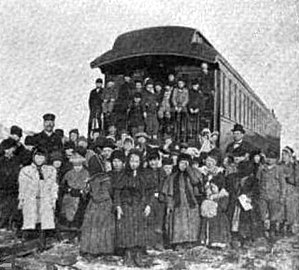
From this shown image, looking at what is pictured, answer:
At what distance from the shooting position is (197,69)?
4.54m

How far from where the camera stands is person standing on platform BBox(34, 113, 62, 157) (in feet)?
Answer: 14.9

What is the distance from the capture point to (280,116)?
4.20 meters

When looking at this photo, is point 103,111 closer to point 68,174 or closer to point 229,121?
point 68,174

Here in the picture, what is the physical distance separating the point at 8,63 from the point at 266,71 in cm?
230

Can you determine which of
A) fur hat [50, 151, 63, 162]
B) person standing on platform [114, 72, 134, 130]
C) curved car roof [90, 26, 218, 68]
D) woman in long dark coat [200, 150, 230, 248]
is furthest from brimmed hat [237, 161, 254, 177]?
fur hat [50, 151, 63, 162]

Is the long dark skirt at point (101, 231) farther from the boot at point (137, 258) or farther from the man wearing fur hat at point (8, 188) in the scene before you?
the man wearing fur hat at point (8, 188)

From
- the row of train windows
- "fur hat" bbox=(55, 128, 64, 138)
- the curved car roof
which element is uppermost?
the curved car roof

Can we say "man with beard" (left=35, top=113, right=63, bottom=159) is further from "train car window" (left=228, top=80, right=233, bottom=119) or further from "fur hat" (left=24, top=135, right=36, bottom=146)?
"train car window" (left=228, top=80, right=233, bottom=119)

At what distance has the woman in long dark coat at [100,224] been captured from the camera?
14.0 feet

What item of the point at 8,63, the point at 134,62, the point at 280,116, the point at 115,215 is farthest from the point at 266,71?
the point at 8,63

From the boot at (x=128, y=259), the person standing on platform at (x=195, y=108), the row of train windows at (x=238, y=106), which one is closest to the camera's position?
the boot at (x=128, y=259)

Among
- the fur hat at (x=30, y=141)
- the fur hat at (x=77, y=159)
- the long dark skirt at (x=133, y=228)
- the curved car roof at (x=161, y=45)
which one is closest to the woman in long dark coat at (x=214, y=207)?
the long dark skirt at (x=133, y=228)

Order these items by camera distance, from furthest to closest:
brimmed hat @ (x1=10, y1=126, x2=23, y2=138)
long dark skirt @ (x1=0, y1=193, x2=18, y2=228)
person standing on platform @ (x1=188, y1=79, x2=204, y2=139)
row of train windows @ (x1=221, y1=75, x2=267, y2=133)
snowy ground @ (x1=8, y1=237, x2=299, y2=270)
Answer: brimmed hat @ (x1=10, y1=126, x2=23, y2=138) → long dark skirt @ (x1=0, y1=193, x2=18, y2=228) → person standing on platform @ (x1=188, y1=79, x2=204, y2=139) → row of train windows @ (x1=221, y1=75, x2=267, y2=133) → snowy ground @ (x1=8, y1=237, x2=299, y2=270)

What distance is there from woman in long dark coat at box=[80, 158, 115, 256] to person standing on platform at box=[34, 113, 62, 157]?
23.2 inches
